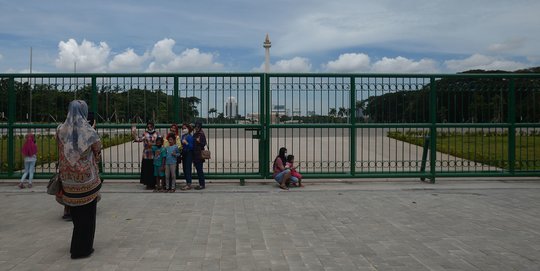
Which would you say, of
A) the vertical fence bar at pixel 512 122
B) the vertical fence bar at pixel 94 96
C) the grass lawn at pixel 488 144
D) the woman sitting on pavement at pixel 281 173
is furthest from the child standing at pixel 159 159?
the vertical fence bar at pixel 512 122

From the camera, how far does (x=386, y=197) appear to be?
9789mm

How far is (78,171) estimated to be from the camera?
5.70 meters

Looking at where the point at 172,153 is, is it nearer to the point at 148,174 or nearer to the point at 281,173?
the point at 148,174

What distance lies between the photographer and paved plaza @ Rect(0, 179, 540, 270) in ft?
18.2

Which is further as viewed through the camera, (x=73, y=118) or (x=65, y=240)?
(x=65, y=240)

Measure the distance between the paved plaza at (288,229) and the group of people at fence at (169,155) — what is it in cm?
36

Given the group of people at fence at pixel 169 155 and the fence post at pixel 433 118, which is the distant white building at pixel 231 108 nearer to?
the group of people at fence at pixel 169 155

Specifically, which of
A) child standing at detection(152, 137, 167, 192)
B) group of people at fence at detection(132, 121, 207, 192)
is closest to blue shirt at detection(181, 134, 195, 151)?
group of people at fence at detection(132, 121, 207, 192)

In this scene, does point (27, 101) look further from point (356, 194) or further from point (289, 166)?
point (356, 194)

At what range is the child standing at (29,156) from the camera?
406 inches

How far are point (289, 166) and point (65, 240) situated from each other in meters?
5.39

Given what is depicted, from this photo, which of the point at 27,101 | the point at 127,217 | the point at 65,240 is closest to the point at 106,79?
the point at 27,101

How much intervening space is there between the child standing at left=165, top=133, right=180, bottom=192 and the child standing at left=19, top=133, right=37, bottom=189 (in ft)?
9.28

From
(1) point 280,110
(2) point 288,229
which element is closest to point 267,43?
(1) point 280,110
